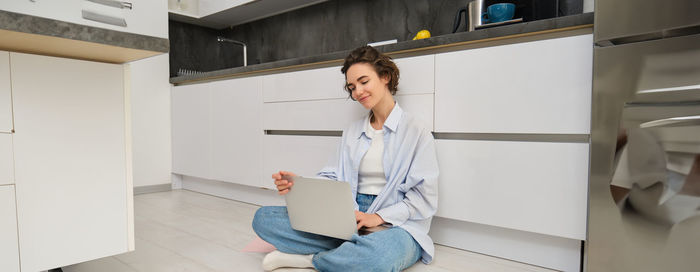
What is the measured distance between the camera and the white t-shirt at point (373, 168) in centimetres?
159

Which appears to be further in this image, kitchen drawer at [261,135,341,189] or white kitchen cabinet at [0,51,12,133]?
kitchen drawer at [261,135,341,189]

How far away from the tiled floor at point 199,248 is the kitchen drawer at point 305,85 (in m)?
0.71

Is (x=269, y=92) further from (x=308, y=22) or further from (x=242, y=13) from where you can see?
(x=242, y=13)

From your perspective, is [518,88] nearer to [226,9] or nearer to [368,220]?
[368,220]

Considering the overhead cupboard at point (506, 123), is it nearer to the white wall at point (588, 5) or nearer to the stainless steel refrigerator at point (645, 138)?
the stainless steel refrigerator at point (645, 138)

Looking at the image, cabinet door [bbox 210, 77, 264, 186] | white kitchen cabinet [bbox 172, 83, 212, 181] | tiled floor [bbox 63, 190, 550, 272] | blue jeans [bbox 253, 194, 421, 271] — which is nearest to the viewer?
blue jeans [bbox 253, 194, 421, 271]

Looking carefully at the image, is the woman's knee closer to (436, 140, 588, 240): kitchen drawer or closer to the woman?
the woman

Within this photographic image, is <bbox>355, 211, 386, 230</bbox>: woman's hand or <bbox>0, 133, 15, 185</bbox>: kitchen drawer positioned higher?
<bbox>0, 133, 15, 185</bbox>: kitchen drawer

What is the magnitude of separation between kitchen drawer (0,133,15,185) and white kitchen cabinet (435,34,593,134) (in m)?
1.36

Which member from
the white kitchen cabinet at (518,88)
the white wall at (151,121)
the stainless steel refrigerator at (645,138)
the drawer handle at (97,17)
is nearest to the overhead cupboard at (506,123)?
the white kitchen cabinet at (518,88)

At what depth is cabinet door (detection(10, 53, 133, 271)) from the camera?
104 cm

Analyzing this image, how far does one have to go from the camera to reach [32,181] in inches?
41.4

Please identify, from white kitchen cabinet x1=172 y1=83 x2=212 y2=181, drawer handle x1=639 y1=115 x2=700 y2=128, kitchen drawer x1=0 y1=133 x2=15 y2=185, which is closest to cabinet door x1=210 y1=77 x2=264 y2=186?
white kitchen cabinet x1=172 y1=83 x2=212 y2=181

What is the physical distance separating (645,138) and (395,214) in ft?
2.50
